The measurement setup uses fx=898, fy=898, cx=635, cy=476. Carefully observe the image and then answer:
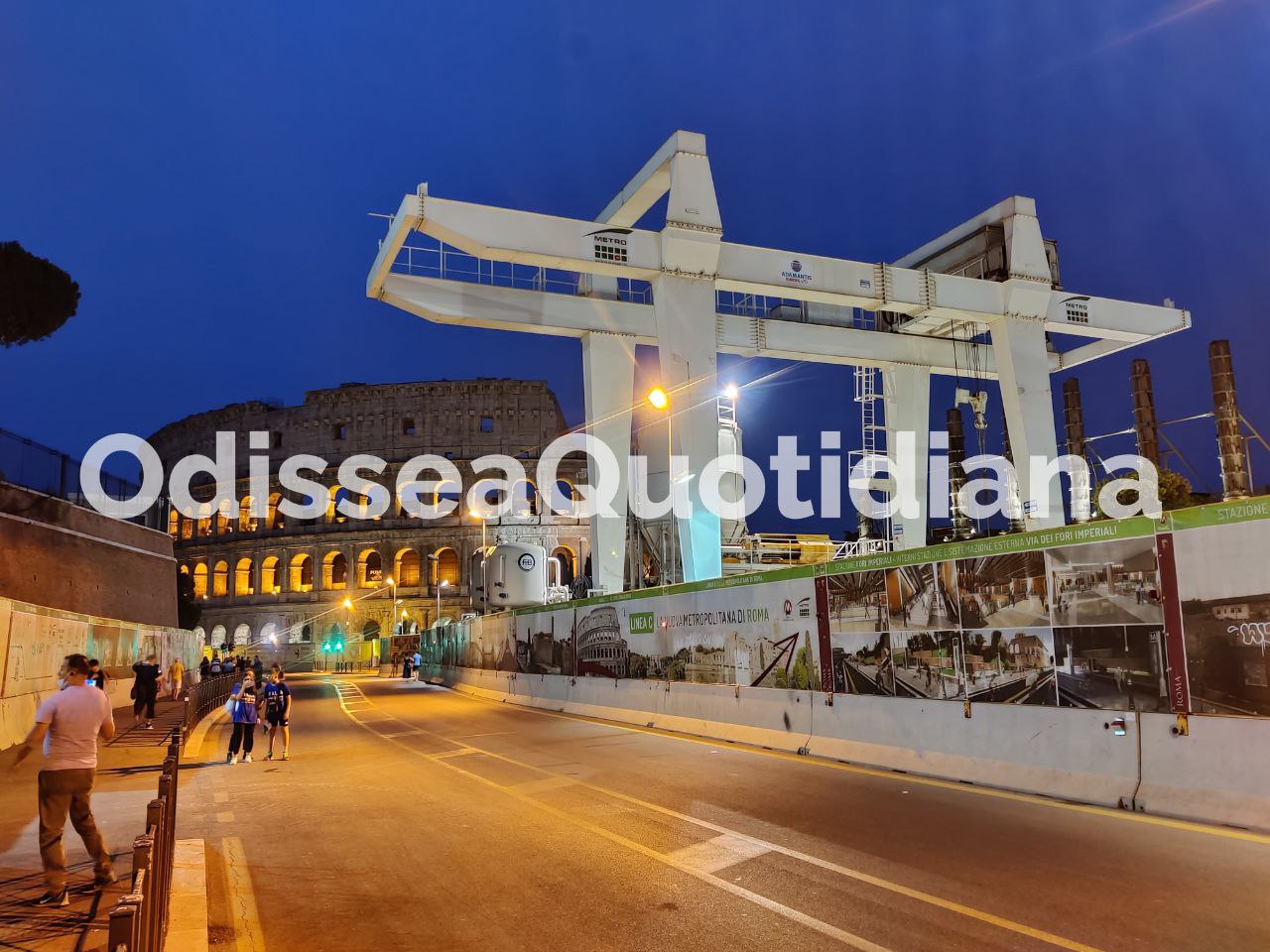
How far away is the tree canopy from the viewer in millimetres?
32344

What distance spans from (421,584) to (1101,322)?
6478 centimetres

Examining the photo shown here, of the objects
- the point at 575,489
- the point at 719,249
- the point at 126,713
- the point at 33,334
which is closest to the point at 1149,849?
the point at 719,249

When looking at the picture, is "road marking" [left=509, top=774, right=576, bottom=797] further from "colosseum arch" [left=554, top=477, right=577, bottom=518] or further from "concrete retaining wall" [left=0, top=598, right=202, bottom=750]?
"colosseum arch" [left=554, top=477, right=577, bottom=518]

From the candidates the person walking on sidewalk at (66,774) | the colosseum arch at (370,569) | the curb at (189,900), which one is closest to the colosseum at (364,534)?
the colosseum arch at (370,569)

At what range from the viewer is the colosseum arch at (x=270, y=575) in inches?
3450

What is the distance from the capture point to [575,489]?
81.9m

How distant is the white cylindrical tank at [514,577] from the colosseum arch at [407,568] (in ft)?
156

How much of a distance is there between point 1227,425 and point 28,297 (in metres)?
→ 45.6

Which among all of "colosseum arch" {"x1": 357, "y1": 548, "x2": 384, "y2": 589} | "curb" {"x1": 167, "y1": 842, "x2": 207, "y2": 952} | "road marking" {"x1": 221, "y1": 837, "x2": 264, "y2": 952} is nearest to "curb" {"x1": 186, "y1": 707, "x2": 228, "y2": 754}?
"road marking" {"x1": 221, "y1": 837, "x2": 264, "y2": 952}

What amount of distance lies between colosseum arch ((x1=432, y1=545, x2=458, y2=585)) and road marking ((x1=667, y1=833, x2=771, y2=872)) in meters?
77.0

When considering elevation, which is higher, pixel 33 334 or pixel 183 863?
pixel 33 334

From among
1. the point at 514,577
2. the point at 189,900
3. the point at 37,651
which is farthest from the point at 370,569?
the point at 189,900

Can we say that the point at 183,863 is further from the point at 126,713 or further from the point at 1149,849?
the point at 126,713

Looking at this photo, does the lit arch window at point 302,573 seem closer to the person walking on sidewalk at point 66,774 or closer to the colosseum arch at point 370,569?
the colosseum arch at point 370,569
